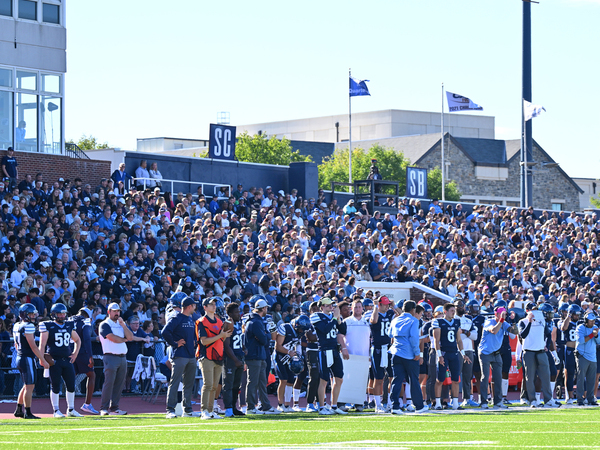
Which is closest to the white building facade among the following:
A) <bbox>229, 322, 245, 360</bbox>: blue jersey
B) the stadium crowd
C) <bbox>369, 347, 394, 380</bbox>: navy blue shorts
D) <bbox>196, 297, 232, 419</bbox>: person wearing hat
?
the stadium crowd

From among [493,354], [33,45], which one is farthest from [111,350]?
[33,45]

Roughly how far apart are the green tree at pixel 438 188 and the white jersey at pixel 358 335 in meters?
54.0

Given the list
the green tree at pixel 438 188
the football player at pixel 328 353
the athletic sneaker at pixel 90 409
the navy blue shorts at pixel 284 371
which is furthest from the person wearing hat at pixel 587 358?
the green tree at pixel 438 188

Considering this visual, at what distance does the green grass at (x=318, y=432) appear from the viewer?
10.2 metres

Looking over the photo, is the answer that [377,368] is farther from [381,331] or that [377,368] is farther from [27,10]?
[27,10]

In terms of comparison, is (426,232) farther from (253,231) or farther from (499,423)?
(499,423)

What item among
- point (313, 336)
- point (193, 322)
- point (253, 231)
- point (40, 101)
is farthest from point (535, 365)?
point (40, 101)

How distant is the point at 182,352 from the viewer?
46.6 feet

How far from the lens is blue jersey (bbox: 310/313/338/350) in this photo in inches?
589

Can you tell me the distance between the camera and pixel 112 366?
15.3 meters

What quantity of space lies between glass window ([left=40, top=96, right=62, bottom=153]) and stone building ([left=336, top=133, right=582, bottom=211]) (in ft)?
156

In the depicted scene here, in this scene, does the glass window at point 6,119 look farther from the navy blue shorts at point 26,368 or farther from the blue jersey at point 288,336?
the blue jersey at point 288,336

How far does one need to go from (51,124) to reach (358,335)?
1482cm

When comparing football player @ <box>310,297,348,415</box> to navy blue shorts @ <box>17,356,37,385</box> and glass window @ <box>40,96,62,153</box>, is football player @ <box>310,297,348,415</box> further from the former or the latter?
glass window @ <box>40,96,62,153</box>
